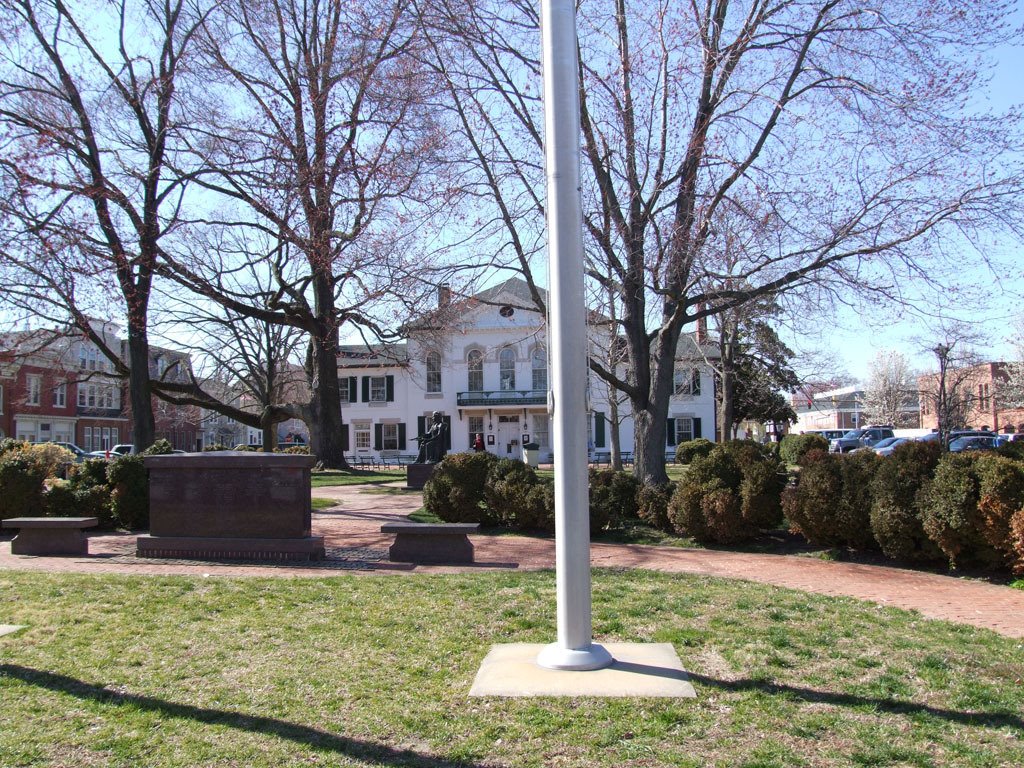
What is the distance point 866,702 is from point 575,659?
63.0 inches

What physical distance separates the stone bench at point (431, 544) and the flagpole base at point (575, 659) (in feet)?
17.1

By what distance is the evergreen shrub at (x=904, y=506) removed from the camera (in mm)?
10312

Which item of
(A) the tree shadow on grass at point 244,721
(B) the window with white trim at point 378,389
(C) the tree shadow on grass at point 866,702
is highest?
(B) the window with white trim at point 378,389

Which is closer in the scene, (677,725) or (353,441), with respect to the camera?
(677,725)

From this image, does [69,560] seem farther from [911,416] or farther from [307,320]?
[911,416]

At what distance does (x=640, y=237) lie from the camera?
14375mm

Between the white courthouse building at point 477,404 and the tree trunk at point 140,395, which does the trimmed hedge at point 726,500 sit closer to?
the tree trunk at point 140,395

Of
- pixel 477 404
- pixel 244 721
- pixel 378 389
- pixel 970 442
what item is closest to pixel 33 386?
pixel 378 389

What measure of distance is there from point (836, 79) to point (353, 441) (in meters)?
41.7

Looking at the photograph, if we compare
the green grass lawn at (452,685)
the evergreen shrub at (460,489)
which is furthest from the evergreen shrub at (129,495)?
the green grass lawn at (452,685)

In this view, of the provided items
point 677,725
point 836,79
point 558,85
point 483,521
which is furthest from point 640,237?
point 677,725

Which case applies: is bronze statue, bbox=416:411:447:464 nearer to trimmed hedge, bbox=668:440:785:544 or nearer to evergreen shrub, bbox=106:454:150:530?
evergreen shrub, bbox=106:454:150:530

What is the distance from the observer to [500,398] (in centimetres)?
4869

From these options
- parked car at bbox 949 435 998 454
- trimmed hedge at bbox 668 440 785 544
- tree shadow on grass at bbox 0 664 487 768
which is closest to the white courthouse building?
parked car at bbox 949 435 998 454
